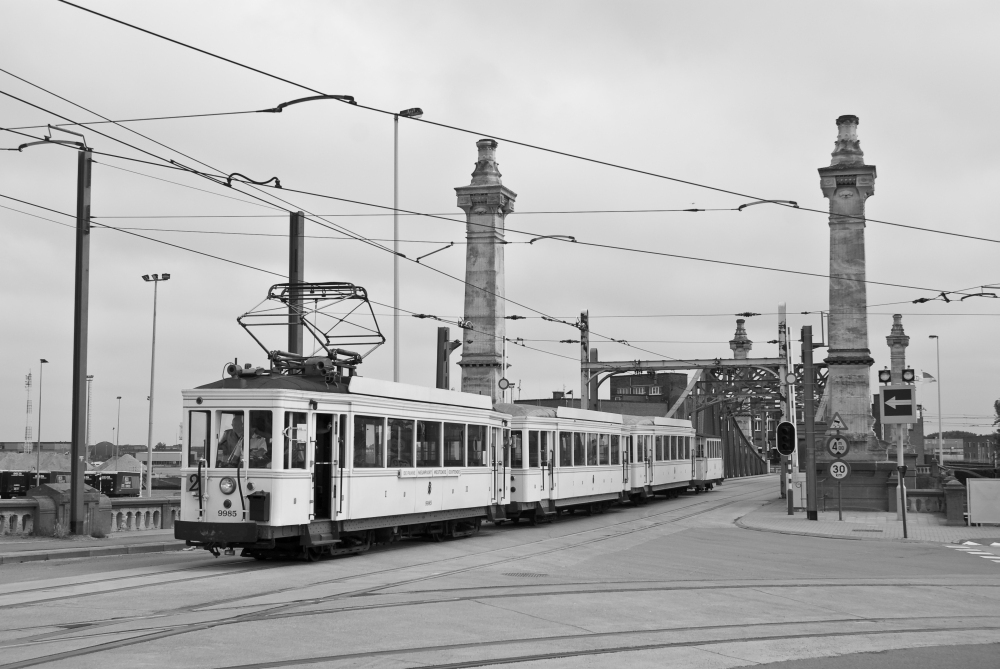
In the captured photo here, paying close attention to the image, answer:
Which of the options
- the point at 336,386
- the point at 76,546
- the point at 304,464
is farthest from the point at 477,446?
the point at 76,546

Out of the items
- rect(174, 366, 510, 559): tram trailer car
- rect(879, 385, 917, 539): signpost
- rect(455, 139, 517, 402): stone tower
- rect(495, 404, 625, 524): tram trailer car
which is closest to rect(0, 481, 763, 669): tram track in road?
rect(174, 366, 510, 559): tram trailer car

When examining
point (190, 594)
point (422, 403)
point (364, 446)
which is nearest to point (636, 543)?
point (422, 403)

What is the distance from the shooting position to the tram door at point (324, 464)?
18.0 metres

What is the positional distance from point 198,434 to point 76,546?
385 centimetres

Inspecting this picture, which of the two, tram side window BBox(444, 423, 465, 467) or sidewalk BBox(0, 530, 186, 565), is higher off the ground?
tram side window BBox(444, 423, 465, 467)

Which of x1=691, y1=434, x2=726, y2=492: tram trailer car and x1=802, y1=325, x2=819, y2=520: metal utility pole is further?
x1=691, y1=434, x2=726, y2=492: tram trailer car

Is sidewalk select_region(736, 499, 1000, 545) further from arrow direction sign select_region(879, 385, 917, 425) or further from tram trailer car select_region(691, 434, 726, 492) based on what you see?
tram trailer car select_region(691, 434, 726, 492)

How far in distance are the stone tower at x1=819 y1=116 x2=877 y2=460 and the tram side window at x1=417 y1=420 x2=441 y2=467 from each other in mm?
16098

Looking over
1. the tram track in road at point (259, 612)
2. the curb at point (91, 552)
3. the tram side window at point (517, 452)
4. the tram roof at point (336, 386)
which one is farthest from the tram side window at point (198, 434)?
the tram side window at point (517, 452)

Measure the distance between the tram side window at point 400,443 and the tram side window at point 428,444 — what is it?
36 centimetres

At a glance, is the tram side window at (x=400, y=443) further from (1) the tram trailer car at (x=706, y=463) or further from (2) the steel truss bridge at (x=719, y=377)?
(1) the tram trailer car at (x=706, y=463)

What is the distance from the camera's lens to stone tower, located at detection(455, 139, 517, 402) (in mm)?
32375

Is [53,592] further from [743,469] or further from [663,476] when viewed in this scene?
[743,469]

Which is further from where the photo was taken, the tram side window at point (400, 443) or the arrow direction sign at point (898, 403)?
the arrow direction sign at point (898, 403)
